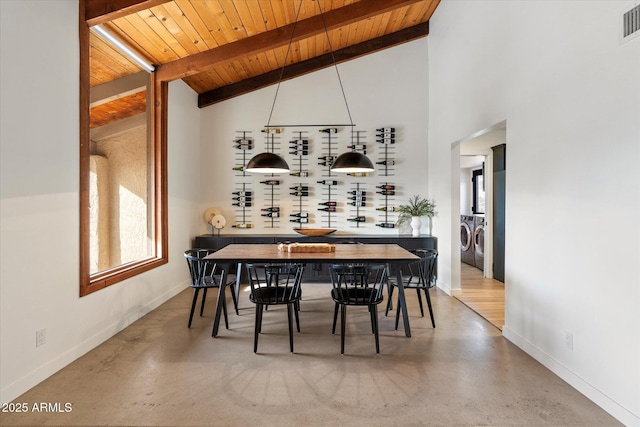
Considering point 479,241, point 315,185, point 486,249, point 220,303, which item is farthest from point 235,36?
point 479,241

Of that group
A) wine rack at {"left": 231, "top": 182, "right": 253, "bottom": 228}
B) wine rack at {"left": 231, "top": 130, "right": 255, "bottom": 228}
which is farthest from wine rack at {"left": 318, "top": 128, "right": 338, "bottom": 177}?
wine rack at {"left": 231, "top": 182, "right": 253, "bottom": 228}

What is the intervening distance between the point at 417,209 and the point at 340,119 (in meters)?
2.06

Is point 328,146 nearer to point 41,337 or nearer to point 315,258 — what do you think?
point 315,258

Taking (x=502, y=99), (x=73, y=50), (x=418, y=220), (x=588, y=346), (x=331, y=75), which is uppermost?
(x=331, y=75)

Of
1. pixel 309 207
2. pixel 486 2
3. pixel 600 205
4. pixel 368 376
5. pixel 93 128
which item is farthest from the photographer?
pixel 309 207

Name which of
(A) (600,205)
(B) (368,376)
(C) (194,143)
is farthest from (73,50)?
(A) (600,205)

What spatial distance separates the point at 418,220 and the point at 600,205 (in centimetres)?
348

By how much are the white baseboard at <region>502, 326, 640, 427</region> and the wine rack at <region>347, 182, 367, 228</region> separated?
3.12 meters


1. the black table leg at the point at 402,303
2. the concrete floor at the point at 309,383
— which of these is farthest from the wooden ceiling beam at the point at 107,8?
the black table leg at the point at 402,303

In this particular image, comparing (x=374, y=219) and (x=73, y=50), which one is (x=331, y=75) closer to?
(x=374, y=219)


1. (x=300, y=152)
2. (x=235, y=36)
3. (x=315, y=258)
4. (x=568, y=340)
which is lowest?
(x=568, y=340)

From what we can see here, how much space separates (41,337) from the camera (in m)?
2.52

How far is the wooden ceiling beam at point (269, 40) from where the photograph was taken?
14.6 ft

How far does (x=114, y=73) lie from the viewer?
3832 mm
